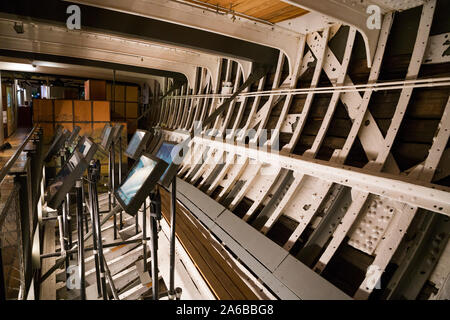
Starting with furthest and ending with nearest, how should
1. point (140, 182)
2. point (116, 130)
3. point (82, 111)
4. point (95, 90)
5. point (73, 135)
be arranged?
point (95, 90), point (82, 111), point (73, 135), point (116, 130), point (140, 182)

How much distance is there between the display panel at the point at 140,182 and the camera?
166 centimetres

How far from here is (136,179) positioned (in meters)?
1.91

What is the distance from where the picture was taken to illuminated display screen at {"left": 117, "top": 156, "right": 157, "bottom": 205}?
1.76 meters

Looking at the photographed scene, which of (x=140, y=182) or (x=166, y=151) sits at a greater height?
(x=166, y=151)

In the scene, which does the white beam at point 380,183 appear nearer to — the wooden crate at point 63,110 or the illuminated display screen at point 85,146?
the illuminated display screen at point 85,146

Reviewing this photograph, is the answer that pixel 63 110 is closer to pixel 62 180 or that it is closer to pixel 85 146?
pixel 85 146

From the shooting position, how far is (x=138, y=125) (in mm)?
11914

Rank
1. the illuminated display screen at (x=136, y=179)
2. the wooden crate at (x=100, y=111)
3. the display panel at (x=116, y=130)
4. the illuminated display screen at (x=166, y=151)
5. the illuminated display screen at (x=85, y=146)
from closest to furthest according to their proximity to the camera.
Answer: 1. the illuminated display screen at (x=136, y=179)
2. the illuminated display screen at (x=166, y=151)
3. the illuminated display screen at (x=85, y=146)
4. the display panel at (x=116, y=130)
5. the wooden crate at (x=100, y=111)

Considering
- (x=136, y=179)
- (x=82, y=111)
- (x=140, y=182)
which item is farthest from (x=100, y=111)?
(x=140, y=182)

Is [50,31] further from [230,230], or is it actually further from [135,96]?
[135,96]

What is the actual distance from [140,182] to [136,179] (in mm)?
130

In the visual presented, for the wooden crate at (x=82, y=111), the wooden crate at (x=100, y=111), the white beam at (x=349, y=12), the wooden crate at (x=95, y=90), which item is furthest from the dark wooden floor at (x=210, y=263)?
the wooden crate at (x=95, y=90)

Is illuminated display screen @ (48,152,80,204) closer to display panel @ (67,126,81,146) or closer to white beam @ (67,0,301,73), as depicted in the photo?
white beam @ (67,0,301,73)

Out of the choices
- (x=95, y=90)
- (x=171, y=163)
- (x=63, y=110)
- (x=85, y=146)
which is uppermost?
(x=95, y=90)
